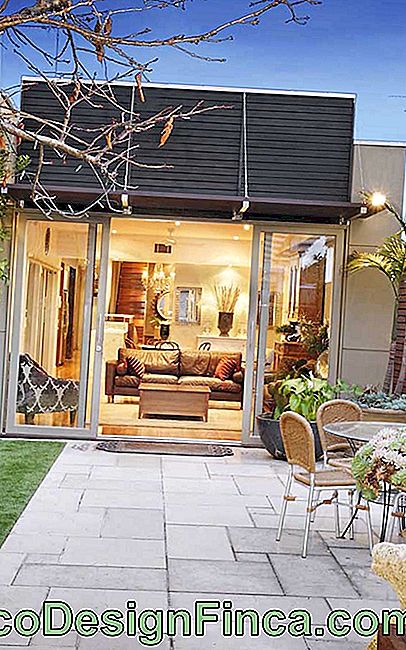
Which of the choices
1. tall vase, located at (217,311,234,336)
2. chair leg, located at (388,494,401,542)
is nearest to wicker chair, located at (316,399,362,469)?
chair leg, located at (388,494,401,542)

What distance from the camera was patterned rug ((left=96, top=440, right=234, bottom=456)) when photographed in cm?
836

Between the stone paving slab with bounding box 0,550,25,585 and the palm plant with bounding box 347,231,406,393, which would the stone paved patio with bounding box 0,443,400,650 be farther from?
the palm plant with bounding box 347,231,406,393

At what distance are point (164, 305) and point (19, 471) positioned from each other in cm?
855

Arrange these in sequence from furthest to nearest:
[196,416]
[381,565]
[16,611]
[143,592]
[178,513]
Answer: [196,416]
[178,513]
[143,592]
[16,611]
[381,565]

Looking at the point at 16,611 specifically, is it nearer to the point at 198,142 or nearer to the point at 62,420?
the point at 62,420

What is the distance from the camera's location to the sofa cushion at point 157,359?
12391 mm

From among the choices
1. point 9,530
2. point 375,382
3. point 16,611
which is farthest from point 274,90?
point 16,611

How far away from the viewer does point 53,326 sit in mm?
9016

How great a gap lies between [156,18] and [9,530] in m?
6.49

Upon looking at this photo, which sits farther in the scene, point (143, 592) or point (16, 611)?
point (143, 592)

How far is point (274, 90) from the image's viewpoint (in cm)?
890

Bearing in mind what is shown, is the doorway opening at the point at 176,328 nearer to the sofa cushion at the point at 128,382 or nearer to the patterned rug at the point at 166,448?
the sofa cushion at the point at 128,382

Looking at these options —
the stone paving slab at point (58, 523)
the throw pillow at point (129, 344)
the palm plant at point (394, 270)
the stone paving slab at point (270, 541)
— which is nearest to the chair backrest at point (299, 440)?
the stone paving slab at point (270, 541)

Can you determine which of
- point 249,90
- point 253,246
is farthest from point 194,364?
point 249,90
